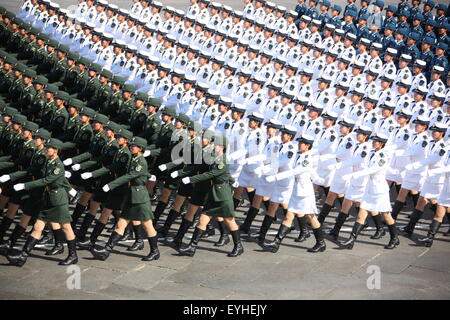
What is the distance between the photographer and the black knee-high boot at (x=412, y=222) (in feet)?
47.1

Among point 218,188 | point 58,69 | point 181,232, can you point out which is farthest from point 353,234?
point 58,69

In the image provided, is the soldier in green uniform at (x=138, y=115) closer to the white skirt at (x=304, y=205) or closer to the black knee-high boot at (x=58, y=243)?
the black knee-high boot at (x=58, y=243)

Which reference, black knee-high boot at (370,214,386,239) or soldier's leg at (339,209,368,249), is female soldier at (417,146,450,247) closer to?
black knee-high boot at (370,214,386,239)

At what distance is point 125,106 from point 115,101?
1.43 feet

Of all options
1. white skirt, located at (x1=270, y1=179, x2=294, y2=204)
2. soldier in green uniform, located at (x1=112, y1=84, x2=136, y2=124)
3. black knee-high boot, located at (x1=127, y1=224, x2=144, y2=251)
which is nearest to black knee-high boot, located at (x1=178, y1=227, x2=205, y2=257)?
black knee-high boot, located at (x1=127, y1=224, x2=144, y2=251)

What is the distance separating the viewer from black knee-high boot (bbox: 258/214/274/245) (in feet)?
45.3

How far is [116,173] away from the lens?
526 inches

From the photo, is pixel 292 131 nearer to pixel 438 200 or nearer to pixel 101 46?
pixel 438 200

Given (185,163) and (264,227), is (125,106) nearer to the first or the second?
(185,163)

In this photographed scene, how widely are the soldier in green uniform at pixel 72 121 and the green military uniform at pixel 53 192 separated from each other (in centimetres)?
201

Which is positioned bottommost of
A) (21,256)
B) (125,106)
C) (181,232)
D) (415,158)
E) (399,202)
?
(21,256)

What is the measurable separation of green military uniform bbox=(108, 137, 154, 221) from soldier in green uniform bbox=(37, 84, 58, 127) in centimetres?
318

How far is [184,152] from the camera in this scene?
13.8 metres

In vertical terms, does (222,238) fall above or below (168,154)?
below
